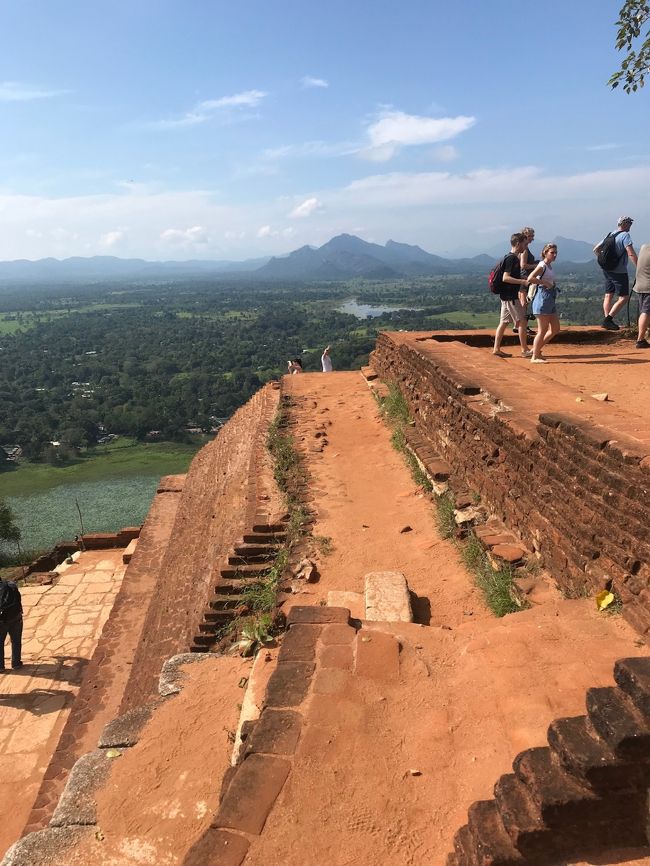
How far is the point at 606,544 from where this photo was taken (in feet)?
10.2

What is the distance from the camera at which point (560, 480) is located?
3656 millimetres

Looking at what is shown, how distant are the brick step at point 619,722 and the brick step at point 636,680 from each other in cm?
2

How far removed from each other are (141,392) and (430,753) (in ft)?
189

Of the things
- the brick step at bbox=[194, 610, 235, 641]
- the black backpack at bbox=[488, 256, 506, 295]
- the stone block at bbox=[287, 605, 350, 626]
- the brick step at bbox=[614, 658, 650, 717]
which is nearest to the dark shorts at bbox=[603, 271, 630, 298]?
the black backpack at bbox=[488, 256, 506, 295]

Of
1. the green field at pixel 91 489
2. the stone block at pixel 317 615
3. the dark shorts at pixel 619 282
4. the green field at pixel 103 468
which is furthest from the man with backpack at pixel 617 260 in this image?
the green field at pixel 103 468

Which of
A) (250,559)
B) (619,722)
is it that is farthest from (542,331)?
(619,722)

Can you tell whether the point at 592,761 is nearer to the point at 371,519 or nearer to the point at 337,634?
the point at 337,634

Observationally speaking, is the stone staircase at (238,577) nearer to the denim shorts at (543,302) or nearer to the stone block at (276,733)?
the stone block at (276,733)

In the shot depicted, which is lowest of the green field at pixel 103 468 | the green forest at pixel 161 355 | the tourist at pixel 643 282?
the green field at pixel 103 468

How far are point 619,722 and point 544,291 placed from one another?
5922 mm

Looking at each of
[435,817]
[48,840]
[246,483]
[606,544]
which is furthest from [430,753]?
[246,483]

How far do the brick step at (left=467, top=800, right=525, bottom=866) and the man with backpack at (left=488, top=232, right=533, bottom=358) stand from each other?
5.87m

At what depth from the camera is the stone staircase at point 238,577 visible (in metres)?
4.52

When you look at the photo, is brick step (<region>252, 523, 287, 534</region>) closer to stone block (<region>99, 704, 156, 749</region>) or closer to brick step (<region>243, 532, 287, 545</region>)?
brick step (<region>243, 532, 287, 545</region>)
